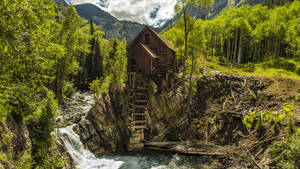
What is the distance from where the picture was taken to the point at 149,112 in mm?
22266

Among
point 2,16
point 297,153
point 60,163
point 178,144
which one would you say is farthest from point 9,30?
point 178,144

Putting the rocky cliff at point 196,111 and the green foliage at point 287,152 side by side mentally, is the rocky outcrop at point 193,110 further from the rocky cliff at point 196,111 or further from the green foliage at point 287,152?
the green foliage at point 287,152

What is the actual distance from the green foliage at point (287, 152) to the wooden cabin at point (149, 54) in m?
15.6

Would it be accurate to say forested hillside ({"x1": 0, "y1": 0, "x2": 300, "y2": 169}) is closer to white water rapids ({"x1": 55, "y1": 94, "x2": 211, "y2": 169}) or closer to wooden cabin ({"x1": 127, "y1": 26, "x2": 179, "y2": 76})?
wooden cabin ({"x1": 127, "y1": 26, "x2": 179, "y2": 76})

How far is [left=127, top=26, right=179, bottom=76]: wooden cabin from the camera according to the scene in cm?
2406

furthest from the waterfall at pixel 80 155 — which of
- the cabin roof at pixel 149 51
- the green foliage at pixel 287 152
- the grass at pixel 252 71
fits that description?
the grass at pixel 252 71

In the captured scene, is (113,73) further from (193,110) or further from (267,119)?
(267,119)

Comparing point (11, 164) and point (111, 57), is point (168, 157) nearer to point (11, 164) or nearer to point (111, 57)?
point (11, 164)

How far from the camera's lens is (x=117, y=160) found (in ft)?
57.2

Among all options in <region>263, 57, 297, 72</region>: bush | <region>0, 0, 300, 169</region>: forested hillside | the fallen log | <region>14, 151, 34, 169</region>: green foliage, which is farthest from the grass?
<region>14, 151, 34, 169</region>: green foliage

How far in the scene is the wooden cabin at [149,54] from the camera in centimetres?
2406

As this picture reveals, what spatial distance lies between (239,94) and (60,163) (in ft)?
71.0

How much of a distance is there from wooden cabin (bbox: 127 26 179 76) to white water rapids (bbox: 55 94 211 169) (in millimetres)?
11348

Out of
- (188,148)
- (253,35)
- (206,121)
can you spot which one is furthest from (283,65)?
(188,148)
